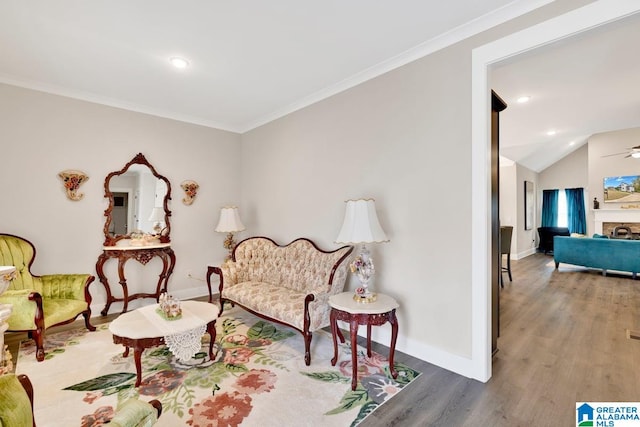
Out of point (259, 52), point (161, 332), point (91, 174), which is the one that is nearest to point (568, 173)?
point (259, 52)

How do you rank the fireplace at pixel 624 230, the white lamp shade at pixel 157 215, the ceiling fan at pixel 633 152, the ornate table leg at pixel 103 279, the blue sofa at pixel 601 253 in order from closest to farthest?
the ornate table leg at pixel 103 279 < the white lamp shade at pixel 157 215 < the ceiling fan at pixel 633 152 < the blue sofa at pixel 601 253 < the fireplace at pixel 624 230

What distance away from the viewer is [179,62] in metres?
3.03

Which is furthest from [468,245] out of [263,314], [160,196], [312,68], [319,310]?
[160,196]

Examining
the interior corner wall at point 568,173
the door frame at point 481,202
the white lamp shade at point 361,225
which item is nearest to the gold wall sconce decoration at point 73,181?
the white lamp shade at point 361,225

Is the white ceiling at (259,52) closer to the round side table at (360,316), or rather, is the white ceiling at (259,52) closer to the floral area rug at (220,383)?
the round side table at (360,316)

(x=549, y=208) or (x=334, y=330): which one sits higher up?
(x=549, y=208)

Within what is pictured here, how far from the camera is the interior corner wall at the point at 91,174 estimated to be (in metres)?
3.45

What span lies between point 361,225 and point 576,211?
426 inches

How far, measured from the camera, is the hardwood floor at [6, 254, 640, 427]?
6.52 feet

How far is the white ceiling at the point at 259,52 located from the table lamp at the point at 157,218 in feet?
4.62

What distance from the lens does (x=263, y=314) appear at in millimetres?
3170

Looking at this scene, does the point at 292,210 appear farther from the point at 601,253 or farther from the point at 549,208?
the point at 549,208

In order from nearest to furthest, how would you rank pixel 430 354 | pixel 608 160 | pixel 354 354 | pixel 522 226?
pixel 354 354 → pixel 430 354 → pixel 608 160 → pixel 522 226

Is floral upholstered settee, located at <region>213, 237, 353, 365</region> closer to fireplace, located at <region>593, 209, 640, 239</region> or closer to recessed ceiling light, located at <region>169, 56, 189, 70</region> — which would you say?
recessed ceiling light, located at <region>169, 56, 189, 70</region>
